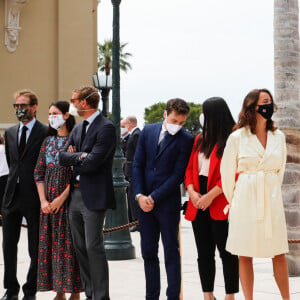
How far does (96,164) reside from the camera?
6699mm

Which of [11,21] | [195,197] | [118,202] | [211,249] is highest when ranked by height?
[11,21]

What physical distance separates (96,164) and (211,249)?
4.14 feet

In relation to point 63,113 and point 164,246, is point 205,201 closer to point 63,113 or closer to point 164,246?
point 164,246

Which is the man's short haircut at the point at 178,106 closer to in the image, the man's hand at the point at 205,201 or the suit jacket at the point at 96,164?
the suit jacket at the point at 96,164

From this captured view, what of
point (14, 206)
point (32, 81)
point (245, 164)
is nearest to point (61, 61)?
point (32, 81)

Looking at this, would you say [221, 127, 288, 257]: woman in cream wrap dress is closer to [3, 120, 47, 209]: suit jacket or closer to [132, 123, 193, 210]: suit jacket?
[132, 123, 193, 210]: suit jacket

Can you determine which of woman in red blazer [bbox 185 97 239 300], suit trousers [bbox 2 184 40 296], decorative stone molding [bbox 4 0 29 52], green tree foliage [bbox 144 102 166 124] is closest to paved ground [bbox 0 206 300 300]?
suit trousers [bbox 2 184 40 296]

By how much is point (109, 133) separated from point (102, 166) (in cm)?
31

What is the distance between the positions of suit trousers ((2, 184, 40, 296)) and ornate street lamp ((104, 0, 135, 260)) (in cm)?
320

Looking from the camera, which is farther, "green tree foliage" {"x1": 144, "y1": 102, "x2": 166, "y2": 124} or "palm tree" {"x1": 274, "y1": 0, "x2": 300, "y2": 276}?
"green tree foliage" {"x1": 144, "y1": 102, "x2": 166, "y2": 124}

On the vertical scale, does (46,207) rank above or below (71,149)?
below

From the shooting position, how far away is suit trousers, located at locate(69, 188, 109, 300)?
6.77 meters

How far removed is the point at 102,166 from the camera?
683 cm

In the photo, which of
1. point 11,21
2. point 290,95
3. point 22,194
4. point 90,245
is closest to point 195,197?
point 90,245
